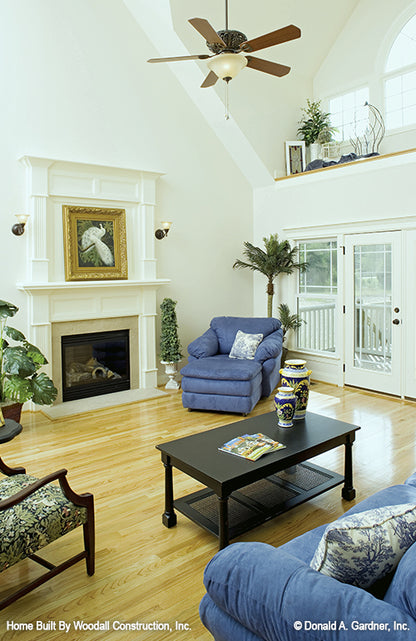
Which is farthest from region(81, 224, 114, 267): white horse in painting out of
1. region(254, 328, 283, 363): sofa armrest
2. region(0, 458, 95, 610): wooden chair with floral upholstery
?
region(0, 458, 95, 610): wooden chair with floral upholstery

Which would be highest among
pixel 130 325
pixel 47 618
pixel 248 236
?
pixel 248 236

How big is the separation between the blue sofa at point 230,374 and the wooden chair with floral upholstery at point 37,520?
2703mm

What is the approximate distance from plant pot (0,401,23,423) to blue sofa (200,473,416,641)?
10.8 ft

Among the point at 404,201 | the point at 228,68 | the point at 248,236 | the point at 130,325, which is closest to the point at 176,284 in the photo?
the point at 130,325

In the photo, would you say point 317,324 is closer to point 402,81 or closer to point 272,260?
point 272,260

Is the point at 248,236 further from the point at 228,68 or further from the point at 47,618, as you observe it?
the point at 47,618

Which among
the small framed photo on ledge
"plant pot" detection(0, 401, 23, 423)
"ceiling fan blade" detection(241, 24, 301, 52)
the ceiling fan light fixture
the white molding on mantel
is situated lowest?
"plant pot" detection(0, 401, 23, 423)

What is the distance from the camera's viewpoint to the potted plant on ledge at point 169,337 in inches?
231

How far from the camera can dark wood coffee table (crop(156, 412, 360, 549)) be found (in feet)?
8.32

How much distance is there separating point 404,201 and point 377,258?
70 centimetres

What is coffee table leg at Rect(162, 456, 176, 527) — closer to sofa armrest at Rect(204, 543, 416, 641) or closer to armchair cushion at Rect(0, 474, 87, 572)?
armchair cushion at Rect(0, 474, 87, 572)

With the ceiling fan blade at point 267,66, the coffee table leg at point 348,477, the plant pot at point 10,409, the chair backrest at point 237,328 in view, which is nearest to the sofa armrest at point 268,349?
the chair backrest at point 237,328

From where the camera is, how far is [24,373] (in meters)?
4.38

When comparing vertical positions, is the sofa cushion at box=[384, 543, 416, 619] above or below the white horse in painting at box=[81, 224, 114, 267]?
below
